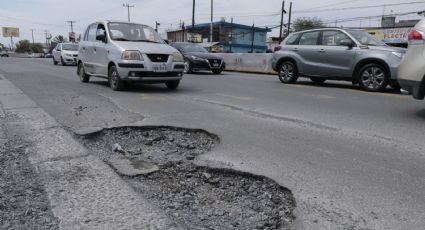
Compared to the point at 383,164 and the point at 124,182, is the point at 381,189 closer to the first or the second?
the point at 383,164

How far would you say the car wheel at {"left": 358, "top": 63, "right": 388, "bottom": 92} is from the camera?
9820 millimetres

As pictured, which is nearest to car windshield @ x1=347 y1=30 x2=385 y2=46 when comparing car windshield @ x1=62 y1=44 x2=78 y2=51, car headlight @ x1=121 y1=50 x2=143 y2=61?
car headlight @ x1=121 y1=50 x2=143 y2=61

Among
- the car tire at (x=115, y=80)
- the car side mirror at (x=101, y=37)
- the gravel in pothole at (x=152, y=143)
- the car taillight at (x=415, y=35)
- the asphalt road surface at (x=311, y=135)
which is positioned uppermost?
the car taillight at (x=415, y=35)

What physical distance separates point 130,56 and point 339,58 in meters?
5.52

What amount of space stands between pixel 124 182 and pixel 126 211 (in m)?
0.59

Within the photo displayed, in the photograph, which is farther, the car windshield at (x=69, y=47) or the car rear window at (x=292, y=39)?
the car windshield at (x=69, y=47)

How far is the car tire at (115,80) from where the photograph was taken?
9453 millimetres

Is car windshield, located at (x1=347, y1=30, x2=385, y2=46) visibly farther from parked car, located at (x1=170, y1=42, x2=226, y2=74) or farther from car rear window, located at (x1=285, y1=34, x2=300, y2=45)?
parked car, located at (x1=170, y1=42, x2=226, y2=74)

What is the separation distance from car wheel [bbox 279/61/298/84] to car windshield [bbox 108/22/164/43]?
407 centimetres

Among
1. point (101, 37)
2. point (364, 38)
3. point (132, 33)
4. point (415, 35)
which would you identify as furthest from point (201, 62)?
point (415, 35)

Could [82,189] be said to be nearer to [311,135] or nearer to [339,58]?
[311,135]

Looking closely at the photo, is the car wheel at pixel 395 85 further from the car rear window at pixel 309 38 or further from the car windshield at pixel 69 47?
the car windshield at pixel 69 47

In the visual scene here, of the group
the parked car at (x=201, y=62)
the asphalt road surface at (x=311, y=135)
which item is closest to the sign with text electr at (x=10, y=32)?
the parked car at (x=201, y=62)

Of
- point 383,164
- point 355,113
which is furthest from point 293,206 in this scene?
point 355,113
